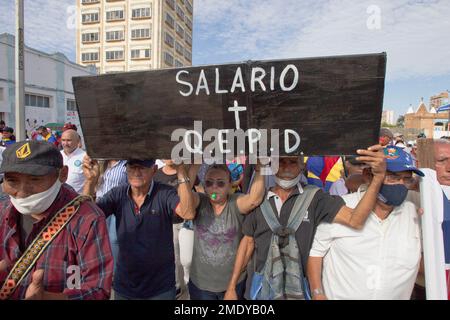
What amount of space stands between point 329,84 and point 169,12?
5253 cm

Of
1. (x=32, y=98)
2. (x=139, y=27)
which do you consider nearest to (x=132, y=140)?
(x=32, y=98)

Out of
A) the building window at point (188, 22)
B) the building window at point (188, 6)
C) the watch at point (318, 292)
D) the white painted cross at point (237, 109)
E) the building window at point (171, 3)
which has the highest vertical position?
the building window at point (188, 6)

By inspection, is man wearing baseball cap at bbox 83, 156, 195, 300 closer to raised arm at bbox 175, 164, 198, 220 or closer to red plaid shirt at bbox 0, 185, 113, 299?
raised arm at bbox 175, 164, 198, 220

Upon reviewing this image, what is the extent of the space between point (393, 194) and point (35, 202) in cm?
205

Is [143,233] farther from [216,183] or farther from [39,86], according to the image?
[39,86]

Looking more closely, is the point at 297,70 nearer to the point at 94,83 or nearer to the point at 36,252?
the point at 94,83

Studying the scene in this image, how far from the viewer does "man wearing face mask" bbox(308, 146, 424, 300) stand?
188 centimetres

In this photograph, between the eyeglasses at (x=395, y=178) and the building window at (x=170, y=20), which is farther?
the building window at (x=170, y=20)

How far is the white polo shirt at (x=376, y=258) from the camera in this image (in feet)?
6.17

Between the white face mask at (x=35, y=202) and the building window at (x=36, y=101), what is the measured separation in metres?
25.3

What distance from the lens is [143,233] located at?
235 centimetres

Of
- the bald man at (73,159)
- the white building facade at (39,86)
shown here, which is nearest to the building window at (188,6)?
the white building facade at (39,86)

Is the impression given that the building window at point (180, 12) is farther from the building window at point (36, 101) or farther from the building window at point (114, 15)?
the building window at point (36, 101)

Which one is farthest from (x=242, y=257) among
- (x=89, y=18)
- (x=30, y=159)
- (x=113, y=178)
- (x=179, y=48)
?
(x=179, y=48)
